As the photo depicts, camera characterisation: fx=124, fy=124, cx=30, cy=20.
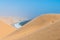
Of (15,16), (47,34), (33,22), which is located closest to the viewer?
(47,34)

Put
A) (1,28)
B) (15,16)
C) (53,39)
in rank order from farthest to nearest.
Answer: (15,16) → (1,28) → (53,39)

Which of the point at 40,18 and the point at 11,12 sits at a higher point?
the point at 11,12

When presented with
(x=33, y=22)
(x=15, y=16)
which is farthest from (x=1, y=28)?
(x=15, y=16)

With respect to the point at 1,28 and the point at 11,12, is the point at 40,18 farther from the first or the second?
the point at 11,12

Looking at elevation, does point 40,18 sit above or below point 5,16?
below

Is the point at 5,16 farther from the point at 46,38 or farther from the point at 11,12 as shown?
the point at 46,38

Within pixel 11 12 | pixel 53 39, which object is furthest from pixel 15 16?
pixel 53 39

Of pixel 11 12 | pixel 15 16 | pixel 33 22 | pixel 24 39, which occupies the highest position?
pixel 11 12

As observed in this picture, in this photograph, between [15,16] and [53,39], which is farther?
[15,16]

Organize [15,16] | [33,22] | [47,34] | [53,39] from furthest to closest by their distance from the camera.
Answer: [15,16] → [33,22] → [47,34] → [53,39]
